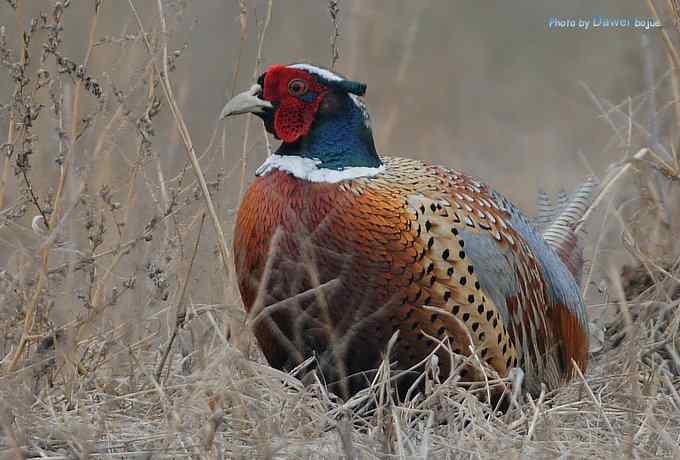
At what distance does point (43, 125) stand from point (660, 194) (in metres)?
2.82

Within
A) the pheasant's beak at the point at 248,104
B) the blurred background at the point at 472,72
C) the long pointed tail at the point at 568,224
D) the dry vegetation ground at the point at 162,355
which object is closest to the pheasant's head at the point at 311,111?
the pheasant's beak at the point at 248,104

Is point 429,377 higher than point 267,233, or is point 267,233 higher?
point 267,233

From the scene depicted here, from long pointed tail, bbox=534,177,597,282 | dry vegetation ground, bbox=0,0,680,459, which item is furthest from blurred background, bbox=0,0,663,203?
dry vegetation ground, bbox=0,0,680,459

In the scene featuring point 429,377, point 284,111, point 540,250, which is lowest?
point 429,377

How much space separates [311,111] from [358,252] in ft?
1.69

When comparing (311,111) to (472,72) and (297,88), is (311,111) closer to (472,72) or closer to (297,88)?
(297,88)

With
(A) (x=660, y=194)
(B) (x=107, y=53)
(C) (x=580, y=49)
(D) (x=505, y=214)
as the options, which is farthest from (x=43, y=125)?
(C) (x=580, y=49)

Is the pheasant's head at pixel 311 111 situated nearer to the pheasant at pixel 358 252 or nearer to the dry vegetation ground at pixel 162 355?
the pheasant at pixel 358 252

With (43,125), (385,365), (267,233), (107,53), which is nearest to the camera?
(385,365)

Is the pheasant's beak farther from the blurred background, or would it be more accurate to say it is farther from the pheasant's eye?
the blurred background

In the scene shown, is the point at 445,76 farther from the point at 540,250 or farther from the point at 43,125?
the point at 540,250

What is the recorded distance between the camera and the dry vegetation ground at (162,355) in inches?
117

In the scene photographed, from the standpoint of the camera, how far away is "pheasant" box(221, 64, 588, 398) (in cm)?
354

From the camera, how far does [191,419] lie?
3018mm
